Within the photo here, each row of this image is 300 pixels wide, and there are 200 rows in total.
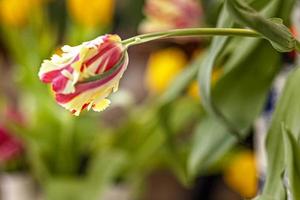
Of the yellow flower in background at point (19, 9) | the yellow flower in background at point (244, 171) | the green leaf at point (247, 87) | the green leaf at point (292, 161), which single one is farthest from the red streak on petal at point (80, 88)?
the yellow flower in background at point (19, 9)

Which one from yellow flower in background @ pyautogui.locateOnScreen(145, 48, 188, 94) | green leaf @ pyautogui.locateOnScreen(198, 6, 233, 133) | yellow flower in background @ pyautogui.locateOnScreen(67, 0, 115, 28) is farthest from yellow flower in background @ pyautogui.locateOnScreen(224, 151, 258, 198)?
green leaf @ pyautogui.locateOnScreen(198, 6, 233, 133)

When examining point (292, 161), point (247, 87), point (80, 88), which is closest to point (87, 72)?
point (80, 88)

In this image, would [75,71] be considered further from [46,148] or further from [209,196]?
[209,196]

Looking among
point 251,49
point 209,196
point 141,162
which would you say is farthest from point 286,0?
point 209,196

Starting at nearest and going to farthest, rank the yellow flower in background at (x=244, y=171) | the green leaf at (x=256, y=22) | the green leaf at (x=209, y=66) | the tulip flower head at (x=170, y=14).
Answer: the green leaf at (x=256, y=22) < the green leaf at (x=209, y=66) < the tulip flower head at (x=170, y=14) < the yellow flower in background at (x=244, y=171)

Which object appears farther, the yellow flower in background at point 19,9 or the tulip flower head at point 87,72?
the yellow flower in background at point 19,9

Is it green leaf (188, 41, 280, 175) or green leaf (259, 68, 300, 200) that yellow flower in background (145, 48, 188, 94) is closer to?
green leaf (188, 41, 280, 175)

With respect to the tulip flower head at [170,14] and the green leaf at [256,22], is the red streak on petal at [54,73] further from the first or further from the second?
the tulip flower head at [170,14]
